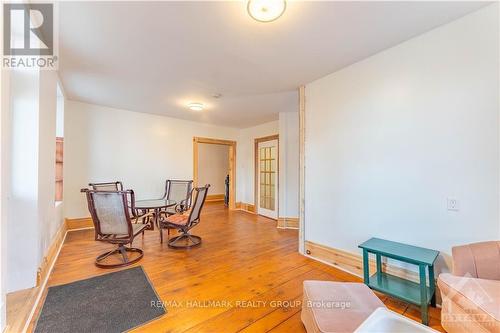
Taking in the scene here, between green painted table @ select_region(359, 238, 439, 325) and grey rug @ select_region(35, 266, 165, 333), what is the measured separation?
2.01 meters

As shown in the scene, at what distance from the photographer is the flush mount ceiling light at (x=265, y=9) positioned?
1515mm

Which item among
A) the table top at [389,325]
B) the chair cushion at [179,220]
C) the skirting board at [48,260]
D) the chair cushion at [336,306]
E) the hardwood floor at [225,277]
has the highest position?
the table top at [389,325]

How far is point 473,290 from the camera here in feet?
4.31

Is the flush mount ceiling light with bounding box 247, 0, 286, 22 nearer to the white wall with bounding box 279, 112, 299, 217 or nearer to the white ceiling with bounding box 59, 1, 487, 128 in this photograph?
the white ceiling with bounding box 59, 1, 487, 128

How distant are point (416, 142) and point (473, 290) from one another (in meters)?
1.26

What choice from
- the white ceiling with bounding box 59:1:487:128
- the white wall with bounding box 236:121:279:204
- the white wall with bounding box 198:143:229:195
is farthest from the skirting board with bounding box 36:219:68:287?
the white wall with bounding box 198:143:229:195

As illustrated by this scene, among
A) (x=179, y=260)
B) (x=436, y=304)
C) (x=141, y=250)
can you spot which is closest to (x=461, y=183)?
(x=436, y=304)

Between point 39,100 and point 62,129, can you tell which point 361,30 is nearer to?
point 39,100

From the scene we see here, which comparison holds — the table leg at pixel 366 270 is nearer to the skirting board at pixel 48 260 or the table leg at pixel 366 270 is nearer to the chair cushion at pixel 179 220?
the chair cushion at pixel 179 220

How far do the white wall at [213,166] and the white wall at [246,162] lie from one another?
190 centimetres

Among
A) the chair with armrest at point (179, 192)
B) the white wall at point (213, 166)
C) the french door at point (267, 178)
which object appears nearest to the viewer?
the chair with armrest at point (179, 192)

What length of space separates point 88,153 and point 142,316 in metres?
3.70

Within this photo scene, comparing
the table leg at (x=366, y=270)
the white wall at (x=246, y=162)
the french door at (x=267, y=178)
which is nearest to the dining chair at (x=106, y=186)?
the white wall at (x=246, y=162)

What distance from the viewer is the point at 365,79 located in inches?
94.8
